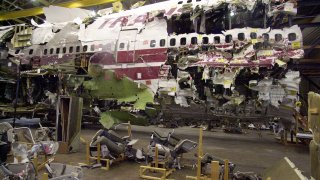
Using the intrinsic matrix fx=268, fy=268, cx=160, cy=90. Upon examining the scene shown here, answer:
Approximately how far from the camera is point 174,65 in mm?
9758

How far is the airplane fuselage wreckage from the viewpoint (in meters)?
8.51

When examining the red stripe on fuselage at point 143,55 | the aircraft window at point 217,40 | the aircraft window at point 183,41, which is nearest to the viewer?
the aircraft window at point 217,40

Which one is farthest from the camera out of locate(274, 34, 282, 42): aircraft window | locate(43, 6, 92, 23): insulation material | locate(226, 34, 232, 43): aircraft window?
locate(43, 6, 92, 23): insulation material

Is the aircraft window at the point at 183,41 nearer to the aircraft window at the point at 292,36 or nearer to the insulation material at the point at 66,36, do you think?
the aircraft window at the point at 292,36

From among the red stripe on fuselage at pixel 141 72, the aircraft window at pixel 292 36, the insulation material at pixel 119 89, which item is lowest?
the insulation material at pixel 119 89

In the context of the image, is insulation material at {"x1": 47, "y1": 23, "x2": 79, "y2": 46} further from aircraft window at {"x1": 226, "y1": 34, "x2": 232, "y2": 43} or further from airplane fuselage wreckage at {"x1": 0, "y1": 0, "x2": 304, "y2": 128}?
aircraft window at {"x1": 226, "y1": 34, "x2": 232, "y2": 43}

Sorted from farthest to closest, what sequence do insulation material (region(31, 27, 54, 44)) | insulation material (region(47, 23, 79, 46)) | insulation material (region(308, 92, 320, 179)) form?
insulation material (region(31, 27, 54, 44))
insulation material (region(47, 23, 79, 46))
insulation material (region(308, 92, 320, 179))

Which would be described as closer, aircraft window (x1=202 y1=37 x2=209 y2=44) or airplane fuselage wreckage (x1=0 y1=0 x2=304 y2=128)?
airplane fuselage wreckage (x1=0 y1=0 x2=304 y2=128)

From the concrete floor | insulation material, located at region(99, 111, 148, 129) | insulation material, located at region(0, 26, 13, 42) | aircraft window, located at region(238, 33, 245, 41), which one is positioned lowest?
the concrete floor

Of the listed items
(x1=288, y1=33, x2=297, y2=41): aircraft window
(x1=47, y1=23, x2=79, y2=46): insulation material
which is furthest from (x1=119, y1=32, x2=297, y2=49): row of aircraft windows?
(x1=47, y1=23, x2=79, y2=46): insulation material

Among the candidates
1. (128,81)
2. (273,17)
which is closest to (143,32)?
(128,81)

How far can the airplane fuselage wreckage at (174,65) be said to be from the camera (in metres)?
8.51

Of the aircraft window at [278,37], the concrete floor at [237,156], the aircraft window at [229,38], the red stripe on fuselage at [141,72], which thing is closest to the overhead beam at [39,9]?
the red stripe on fuselage at [141,72]

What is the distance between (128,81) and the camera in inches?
420
